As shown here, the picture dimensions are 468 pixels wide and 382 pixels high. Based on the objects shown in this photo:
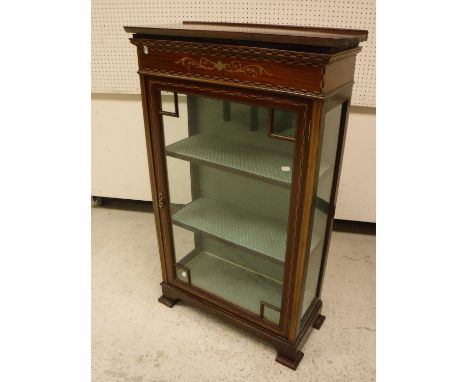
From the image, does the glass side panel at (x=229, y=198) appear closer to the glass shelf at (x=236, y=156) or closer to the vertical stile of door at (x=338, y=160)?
the glass shelf at (x=236, y=156)

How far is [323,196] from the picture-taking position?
130cm

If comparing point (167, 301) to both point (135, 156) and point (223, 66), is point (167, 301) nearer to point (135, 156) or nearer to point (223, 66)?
point (135, 156)

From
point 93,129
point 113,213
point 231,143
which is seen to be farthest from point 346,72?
point 113,213

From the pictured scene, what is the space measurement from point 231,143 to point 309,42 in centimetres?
59

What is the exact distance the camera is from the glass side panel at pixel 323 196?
3.81 feet

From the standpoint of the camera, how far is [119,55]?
192 cm

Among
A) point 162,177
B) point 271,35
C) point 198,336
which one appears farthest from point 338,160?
point 198,336

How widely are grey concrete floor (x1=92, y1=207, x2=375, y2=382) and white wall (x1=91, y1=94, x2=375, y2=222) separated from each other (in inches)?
13.7

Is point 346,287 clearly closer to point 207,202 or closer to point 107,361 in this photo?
point 207,202

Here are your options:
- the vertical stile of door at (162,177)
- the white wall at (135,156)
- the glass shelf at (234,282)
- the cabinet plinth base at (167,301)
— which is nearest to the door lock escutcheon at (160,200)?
the vertical stile of door at (162,177)

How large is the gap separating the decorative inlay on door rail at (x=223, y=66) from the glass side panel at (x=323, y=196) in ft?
0.79

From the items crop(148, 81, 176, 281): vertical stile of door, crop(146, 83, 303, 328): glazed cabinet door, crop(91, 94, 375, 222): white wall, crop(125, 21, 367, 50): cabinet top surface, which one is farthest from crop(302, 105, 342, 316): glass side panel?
crop(91, 94, 375, 222): white wall

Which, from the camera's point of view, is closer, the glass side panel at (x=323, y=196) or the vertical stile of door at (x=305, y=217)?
the vertical stile of door at (x=305, y=217)

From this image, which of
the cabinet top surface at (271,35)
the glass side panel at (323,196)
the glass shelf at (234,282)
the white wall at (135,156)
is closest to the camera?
the cabinet top surface at (271,35)
